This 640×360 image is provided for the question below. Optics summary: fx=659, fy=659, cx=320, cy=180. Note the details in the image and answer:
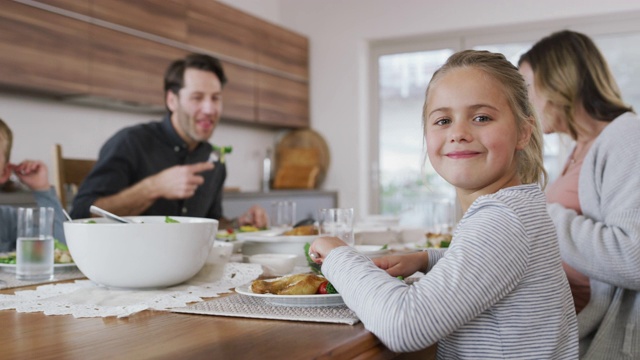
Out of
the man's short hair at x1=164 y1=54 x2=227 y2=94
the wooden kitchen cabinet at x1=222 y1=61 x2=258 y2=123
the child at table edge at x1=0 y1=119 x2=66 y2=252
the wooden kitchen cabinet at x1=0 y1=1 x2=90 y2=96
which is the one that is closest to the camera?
the child at table edge at x1=0 y1=119 x2=66 y2=252

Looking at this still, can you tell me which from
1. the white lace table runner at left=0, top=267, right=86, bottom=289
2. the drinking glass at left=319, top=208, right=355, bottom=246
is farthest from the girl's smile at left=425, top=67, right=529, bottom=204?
the white lace table runner at left=0, top=267, right=86, bottom=289

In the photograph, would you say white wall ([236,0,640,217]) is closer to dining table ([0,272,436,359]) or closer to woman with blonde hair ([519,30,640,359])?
woman with blonde hair ([519,30,640,359])

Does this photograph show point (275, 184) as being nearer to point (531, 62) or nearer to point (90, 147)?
point (90, 147)

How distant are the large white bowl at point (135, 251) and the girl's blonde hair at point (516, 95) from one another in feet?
1.63

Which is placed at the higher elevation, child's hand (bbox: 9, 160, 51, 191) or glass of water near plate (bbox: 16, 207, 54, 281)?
child's hand (bbox: 9, 160, 51, 191)

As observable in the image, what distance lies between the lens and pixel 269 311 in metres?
0.98

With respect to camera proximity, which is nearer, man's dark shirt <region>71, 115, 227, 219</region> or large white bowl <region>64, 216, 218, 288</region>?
large white bowl <region>64, 216, 218, 288</region>

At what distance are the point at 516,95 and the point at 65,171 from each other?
78.6 inches

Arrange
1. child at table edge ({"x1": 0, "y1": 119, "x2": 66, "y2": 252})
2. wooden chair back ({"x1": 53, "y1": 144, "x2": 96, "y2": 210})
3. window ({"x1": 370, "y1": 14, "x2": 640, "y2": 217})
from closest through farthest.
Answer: child at table edge ({"x1": 0, "y1": 119, "x2": 66, "y2": 252})
wooden chair back ({"x1": 53, "y1": 144, "x2": 96, "y2": 210})
window ({"x1": 370, "y1": 14, "x2": 640, "y2": 217})

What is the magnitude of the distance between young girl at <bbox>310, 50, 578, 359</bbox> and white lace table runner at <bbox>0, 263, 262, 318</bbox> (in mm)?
238

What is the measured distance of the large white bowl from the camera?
3.63 feet

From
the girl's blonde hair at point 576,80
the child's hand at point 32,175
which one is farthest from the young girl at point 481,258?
the child's hand at point 32,175

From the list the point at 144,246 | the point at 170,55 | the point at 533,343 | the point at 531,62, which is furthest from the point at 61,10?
the point at 533,343

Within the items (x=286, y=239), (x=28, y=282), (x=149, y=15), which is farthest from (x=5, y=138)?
(x=149, y=15)
